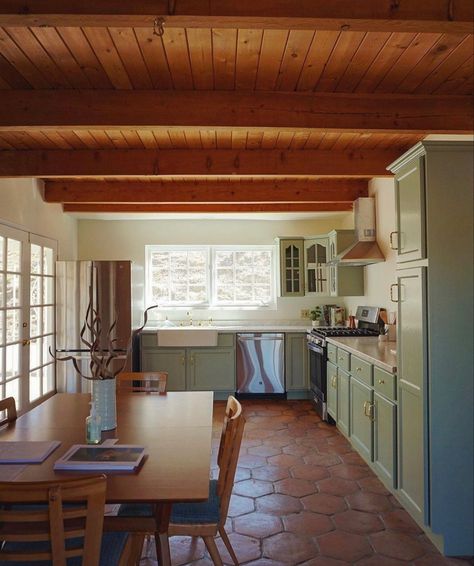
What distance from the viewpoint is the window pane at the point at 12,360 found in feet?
12.3

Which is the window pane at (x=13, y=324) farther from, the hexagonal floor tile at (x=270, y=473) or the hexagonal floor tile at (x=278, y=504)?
the hexagonal floor tile at (x=278, y=504)

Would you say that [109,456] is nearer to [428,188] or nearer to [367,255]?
[428,188]

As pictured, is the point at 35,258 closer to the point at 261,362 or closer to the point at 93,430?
the point at 261,362

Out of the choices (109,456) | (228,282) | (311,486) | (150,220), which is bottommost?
(311,486)

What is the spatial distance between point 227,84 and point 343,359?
2.41m

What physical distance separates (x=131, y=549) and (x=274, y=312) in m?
4.40

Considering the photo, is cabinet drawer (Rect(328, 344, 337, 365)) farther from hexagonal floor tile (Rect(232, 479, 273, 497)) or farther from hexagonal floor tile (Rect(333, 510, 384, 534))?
hexagonal floor tile (Rect(333, 510, 384, 534))

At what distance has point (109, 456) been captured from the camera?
1538 mm

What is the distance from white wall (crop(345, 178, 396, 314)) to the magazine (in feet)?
10.6

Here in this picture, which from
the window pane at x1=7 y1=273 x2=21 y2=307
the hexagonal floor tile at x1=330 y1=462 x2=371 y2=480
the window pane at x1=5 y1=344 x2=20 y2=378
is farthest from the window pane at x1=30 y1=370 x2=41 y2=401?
the hexagonal floor tile at x1=330 y1=462 x2=371 y2=480

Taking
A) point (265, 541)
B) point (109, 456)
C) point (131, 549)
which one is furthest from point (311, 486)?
point (109, 456)

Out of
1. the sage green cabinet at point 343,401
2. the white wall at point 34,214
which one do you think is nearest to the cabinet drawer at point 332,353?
the sage green cabinet at point 343,401

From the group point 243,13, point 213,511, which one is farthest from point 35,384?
point 243,13

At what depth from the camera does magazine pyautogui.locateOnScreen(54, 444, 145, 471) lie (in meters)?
1.46
